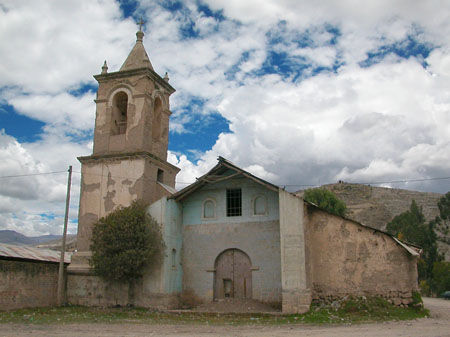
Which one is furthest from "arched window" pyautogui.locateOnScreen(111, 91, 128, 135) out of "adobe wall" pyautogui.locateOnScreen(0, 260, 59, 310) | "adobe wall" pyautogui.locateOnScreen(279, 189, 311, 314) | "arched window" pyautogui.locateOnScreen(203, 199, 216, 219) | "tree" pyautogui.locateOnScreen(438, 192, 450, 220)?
"tree" pyautogui.locateOnScreen(438, 192, 450, 220)

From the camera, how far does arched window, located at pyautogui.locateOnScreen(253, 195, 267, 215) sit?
21.1 meters

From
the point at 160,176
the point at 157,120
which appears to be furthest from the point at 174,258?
the point at 157,120

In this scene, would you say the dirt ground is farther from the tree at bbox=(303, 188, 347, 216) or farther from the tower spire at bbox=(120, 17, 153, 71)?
the tree at bbox=(303, 188, 347, 216)

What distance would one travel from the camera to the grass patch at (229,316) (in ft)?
49.4

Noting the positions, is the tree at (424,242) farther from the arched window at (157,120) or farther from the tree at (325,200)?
the arched window at (157,120)

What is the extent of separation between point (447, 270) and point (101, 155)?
31391 mm

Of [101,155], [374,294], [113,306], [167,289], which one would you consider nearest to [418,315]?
[374,294]

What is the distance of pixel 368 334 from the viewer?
1133 centimetres

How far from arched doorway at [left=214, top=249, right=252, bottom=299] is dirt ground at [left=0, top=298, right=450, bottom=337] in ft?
22.1

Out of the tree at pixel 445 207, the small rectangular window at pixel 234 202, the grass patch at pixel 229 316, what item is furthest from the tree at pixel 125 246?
the tree at pixel 445 207

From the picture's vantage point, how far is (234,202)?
21844mm

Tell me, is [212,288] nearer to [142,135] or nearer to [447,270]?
[142,135]

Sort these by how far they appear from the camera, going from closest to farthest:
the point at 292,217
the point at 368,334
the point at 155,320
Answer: the point at 368,334 → the point at 155,320 → the point at 292,217

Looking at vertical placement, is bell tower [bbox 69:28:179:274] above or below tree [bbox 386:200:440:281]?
above
